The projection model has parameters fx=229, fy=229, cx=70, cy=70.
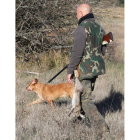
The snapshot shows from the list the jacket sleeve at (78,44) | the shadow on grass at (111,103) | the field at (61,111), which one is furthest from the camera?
the shadow on grass at (111,103)

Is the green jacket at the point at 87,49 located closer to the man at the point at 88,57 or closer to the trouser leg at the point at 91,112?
the man at the point at 88,57

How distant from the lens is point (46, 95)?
5.61m

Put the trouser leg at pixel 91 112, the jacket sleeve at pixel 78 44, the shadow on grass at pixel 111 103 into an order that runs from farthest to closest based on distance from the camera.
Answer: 1. the shadow on grass at pixel 111 103
2. the trouser leg at pixel 91 112
3. the jacket sleeve at pixel 78 44

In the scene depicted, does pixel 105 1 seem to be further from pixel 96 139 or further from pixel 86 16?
pixel 96 139

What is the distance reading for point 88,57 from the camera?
11.3 ft

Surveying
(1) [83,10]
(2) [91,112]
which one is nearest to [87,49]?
(1) [83,10]

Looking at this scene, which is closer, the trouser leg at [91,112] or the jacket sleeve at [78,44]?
the jacket sleeve at [78,44]

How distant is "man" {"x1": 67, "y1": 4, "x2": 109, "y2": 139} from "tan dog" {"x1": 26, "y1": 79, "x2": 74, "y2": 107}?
164cm

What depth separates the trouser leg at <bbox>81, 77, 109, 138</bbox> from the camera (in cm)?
355

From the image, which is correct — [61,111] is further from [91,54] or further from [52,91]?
[91,54]

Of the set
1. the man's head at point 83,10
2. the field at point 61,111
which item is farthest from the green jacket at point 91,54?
the field at point 61,111

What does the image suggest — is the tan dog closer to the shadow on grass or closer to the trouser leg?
the shadow on grass

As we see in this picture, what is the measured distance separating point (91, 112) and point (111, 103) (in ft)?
7.14

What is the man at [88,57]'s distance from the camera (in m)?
3.38
